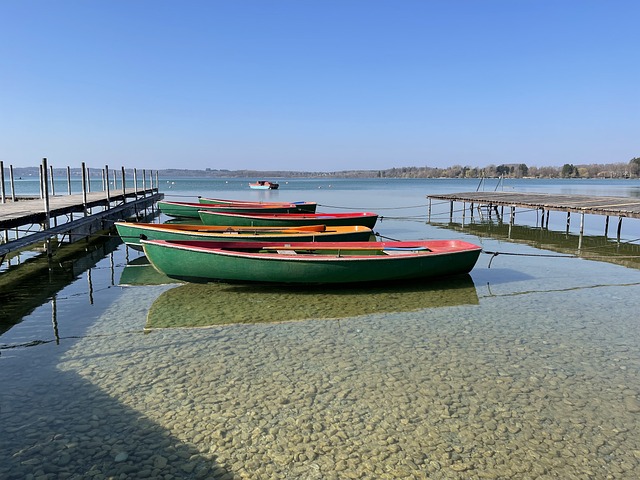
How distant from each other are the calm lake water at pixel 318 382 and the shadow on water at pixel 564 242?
546cm

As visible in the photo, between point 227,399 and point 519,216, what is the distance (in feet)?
105

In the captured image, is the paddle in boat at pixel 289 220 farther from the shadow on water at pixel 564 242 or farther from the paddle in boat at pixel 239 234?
the shadow on water at pixel 564 242

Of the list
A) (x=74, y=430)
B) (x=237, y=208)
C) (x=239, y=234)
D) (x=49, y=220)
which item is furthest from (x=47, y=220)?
(x=74, y=430)

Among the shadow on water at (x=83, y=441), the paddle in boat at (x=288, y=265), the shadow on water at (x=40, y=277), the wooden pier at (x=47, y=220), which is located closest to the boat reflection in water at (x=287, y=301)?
the paddle in boat at (x=288, y=265)

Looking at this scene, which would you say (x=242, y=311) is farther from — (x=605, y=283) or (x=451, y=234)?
(x=451, y=234)

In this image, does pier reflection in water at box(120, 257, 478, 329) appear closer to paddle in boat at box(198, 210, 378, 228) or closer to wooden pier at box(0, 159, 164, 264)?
wooden pier at box(0, 159, 164, 264)

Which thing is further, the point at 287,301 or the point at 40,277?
the point at 40,277

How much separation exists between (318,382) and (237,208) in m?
17.2

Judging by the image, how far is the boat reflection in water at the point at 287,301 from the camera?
8.59 m

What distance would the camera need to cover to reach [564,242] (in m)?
19.6

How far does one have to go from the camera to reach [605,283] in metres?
11.7

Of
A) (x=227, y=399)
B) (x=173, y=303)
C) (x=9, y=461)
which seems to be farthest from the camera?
(x=173, y=303)

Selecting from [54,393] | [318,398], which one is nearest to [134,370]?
[54,393]

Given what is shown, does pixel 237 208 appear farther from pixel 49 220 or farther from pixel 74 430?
pixel 74 430
